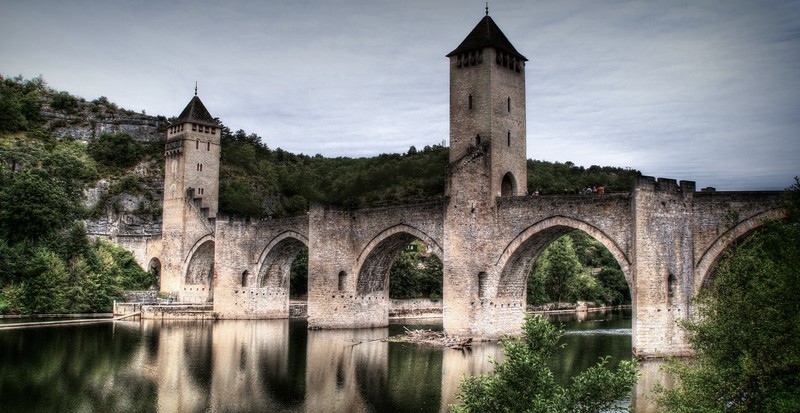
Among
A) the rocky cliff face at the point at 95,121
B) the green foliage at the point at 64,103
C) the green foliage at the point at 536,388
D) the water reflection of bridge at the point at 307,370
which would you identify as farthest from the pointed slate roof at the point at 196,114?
the green foliage at the point at 536,388

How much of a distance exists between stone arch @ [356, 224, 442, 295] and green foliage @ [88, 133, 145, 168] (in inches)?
1392

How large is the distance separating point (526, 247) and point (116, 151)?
4692cm

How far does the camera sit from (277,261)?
45.4 metres

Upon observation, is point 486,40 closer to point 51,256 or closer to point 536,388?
point 536,388

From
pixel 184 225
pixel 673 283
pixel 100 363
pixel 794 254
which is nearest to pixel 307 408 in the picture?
pixel 100 363

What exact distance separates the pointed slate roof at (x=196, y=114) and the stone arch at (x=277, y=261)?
40.0 ft

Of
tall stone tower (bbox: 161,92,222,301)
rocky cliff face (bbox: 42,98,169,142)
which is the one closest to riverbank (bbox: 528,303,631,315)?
tall stone tower (bbox: 161,92,222,301)

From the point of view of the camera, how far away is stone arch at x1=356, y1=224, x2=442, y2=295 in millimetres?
36772

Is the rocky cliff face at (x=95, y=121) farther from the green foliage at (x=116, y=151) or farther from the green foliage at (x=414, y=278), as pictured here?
the green foliage at (x=414, y=278)

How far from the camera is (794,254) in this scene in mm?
15422

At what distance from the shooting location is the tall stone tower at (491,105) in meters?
32.8

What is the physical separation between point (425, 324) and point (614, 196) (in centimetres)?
1737

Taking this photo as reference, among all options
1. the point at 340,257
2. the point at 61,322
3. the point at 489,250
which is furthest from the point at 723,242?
the point at 61,322

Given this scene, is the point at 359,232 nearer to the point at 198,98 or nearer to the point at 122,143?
the point at 198,98
